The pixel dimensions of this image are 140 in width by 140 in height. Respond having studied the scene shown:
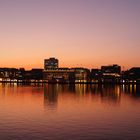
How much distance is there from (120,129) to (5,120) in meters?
9.64

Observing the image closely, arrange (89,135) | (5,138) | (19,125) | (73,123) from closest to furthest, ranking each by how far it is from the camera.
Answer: (5,138)
(89,135)
(19,125)
(73,123)

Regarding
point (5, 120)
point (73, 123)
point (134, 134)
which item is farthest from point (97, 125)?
point (5, 120)

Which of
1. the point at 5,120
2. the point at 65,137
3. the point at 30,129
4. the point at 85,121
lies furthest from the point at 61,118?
the point at 65,137

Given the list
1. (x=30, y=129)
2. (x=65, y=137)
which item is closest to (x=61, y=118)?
(x=30, y=129)

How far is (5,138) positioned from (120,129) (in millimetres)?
8600

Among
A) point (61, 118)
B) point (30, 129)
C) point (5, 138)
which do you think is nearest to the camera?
point (5, 138)

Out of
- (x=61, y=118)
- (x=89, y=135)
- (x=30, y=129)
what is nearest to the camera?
(x=89, y=135)

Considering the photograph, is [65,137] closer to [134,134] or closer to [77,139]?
[77,139]

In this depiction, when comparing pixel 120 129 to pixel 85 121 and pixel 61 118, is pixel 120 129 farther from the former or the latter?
pixel 61 118

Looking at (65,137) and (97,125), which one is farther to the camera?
(97,125)

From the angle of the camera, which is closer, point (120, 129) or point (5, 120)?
point (120, 129)

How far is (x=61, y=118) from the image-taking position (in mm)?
32250

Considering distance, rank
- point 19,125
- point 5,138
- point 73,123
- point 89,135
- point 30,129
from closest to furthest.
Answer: point 5,138 < point 89,135 < point 30,129 < point 19,125 < point 73,123

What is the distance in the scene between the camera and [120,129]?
26.2 metres
